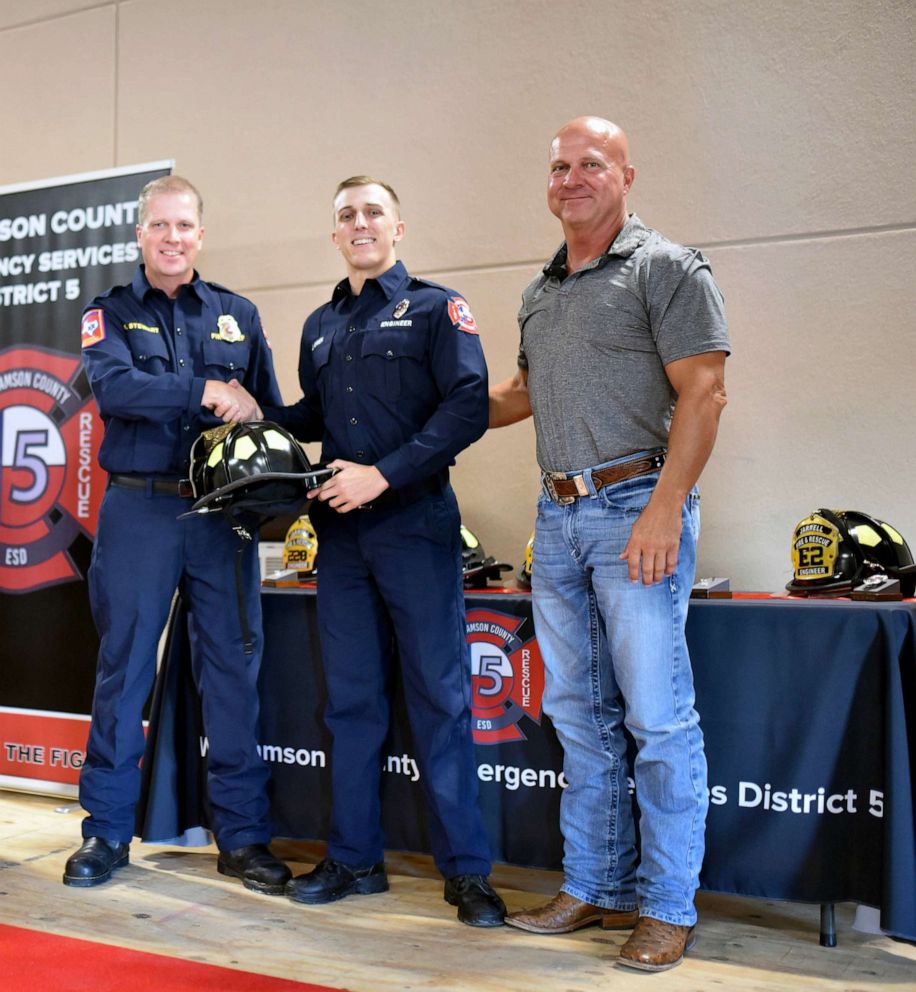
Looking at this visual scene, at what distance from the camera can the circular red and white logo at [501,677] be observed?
2.74 m

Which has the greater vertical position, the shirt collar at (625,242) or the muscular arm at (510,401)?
the shirt collar at (625,242)

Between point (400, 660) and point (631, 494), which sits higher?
point (631, 494)

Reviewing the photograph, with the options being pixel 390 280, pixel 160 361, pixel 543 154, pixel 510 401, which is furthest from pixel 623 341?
pixel 543 154

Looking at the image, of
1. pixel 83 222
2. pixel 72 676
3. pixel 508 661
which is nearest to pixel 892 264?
pixel 508 661

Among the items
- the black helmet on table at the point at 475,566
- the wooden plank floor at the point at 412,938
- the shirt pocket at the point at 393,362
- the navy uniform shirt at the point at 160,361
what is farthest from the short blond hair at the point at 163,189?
the wooden plank floor at the point at 412,938

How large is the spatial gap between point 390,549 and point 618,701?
63 centimetres

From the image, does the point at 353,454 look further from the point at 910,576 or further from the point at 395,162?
the point at 395,162

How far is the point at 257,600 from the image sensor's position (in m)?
2.91

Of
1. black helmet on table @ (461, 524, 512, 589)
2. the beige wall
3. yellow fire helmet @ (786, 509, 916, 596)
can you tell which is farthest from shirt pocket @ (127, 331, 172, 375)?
yellow fire helmet @ (786, 509, 916, 596)

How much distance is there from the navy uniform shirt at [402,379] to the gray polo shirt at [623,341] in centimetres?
25

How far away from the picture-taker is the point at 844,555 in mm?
2654

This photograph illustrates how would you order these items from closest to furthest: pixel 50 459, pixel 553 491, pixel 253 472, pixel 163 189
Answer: pixel 553 491 → pixel 253 472 → pixel 163 189 → pixel 50 459

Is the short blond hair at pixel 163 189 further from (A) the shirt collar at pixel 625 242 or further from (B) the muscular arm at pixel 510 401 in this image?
(A) the shirt collar at pixel 625 242

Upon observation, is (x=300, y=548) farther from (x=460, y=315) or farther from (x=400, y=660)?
(x=460, y=315)
